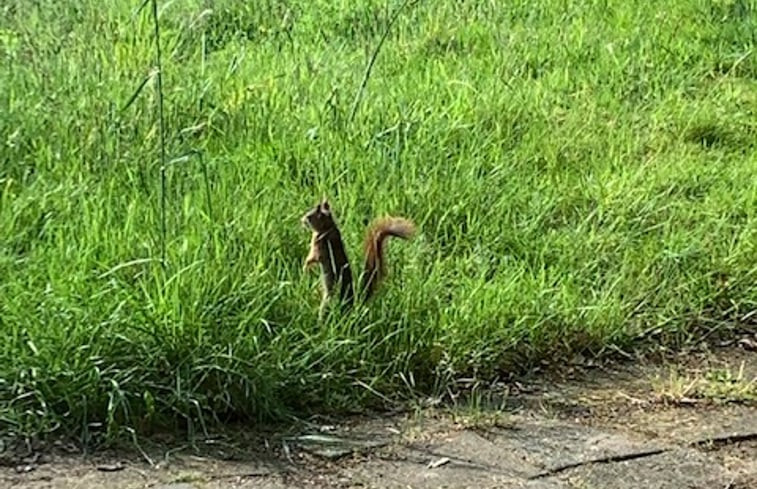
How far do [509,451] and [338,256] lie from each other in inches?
29.4

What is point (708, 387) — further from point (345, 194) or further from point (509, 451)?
point (345, 194)

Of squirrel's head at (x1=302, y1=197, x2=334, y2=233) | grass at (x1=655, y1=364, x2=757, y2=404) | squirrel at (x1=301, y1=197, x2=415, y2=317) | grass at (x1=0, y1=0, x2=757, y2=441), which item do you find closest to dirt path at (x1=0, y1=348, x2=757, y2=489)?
grass at (x1=655, y1=364, x2=757, y2=404)

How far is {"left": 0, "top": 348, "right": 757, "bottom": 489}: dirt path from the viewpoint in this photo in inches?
122

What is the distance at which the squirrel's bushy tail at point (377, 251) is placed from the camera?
3766 mm

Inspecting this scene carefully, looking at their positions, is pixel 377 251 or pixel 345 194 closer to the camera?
pixel 377 251

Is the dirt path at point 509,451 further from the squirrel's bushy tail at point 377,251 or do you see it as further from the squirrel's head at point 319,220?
the squirrel's head at point 319,220

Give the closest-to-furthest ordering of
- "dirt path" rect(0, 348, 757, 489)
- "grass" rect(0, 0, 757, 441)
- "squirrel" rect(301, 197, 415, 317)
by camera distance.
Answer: "dirt path" rect(0, 348, 757, 489) → "grass" rect(0, 0, 757, 441) → "squirrel" rect(301, 197, 415, 317)

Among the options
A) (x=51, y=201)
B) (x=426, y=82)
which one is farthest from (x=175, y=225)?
(x=426, y=82)

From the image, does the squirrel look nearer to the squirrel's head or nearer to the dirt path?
the squirrel's head

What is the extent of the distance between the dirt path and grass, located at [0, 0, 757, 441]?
0.13m

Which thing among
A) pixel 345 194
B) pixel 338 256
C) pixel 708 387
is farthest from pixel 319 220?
pixel 708 387

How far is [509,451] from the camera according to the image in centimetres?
334

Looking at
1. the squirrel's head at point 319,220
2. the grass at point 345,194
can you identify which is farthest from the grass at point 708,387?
the squirrel's head at point 319,220

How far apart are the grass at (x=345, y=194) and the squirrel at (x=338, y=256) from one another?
2.9 inches
